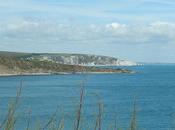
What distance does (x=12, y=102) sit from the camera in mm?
4387

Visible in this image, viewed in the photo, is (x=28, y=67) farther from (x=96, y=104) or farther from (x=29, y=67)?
(x=96, y=104)

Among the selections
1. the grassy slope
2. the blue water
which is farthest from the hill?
the blue water

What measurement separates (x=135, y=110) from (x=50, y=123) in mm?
696

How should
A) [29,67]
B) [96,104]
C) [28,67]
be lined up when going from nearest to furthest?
[96,104] → [28,67] → [29,67]

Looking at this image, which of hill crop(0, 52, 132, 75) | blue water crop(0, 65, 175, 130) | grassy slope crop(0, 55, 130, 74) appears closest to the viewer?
blue water crop(0, 65, 175, 130)

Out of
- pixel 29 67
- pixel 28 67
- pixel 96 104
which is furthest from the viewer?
pixel 29 67

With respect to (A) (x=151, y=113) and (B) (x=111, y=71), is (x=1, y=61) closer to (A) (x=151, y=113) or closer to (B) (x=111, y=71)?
(B) (x=111, y=71)

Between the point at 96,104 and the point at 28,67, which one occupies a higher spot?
the point at 28,67

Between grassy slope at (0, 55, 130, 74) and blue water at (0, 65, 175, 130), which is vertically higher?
grassy slope at (0, 55, 130, 74)

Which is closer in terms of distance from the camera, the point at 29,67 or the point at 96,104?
the point at 96,104

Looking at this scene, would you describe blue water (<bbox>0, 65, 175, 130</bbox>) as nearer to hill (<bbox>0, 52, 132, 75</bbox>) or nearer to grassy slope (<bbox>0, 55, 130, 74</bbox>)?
hill (<bbox>0, 52, 132, 75</bbox>)

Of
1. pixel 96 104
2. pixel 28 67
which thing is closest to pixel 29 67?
pixel 28 67

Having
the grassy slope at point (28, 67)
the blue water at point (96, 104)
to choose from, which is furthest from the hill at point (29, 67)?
the blue water at point (96, 104)

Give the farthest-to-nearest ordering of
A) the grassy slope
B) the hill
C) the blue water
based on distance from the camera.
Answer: the grassy slope → the hill → the blue water
